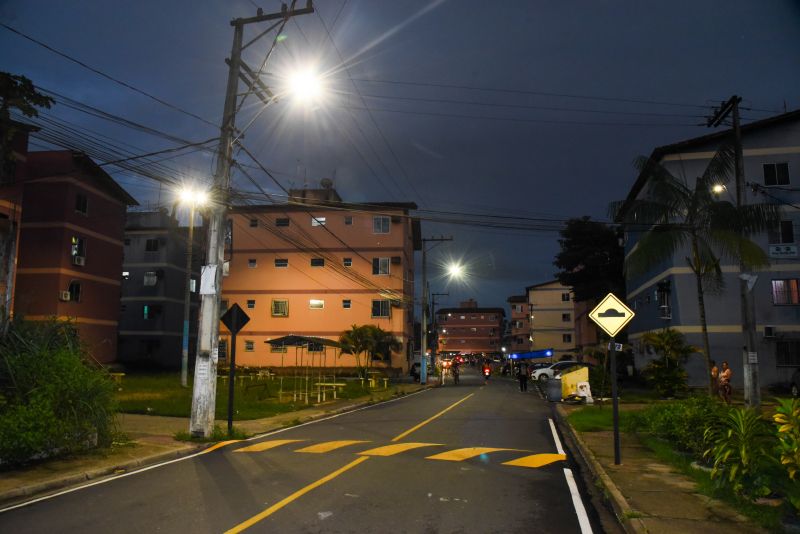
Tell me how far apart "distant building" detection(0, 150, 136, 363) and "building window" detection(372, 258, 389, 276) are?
21.6m

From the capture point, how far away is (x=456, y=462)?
10.7m

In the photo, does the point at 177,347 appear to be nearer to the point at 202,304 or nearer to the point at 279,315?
A: the point at 279,315

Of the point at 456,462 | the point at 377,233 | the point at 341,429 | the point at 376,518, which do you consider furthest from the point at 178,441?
the point at 377,233

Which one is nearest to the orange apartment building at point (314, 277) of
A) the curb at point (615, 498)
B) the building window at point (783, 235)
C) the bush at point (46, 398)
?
the building window at point (783, 235)

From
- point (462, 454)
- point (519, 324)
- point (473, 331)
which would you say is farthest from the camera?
point (473, 331)

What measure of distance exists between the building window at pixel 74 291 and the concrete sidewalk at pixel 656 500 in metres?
35.5

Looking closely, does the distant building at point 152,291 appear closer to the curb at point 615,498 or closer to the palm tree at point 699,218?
the palm tree at point 699,218

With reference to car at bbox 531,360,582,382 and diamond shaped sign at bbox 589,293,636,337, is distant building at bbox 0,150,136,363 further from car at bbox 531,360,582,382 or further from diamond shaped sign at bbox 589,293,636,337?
diamond shaped sign at bbox 589,293,636,337

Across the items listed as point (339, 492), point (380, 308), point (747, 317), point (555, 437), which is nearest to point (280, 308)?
point (380, 308)

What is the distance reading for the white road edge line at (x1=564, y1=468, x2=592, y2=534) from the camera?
6848mm

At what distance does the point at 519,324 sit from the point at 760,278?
3183 inches

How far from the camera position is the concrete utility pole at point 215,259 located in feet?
45.1

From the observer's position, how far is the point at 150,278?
53625 mm

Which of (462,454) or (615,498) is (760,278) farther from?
(615,498)
